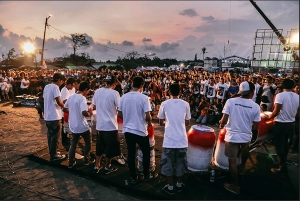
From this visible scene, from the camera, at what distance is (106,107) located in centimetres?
477

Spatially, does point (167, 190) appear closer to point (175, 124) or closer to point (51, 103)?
point (175, 124)

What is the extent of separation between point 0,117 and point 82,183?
850 cm

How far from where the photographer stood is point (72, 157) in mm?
5285

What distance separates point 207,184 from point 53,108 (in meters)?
3.84

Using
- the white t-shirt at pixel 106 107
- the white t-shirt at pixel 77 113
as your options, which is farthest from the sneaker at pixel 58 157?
the white t-shirt at pixel 106 107

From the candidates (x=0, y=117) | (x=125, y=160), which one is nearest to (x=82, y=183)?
(x=125, y=160)

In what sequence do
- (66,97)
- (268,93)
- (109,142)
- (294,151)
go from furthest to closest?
(268,93) → (294,151) → (66,97) → (109,142)

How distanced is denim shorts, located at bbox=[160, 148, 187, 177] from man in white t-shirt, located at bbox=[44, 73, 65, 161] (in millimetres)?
2810

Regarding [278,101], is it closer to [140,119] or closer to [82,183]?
[140,119]

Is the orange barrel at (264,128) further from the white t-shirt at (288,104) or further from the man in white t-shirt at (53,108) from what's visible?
the man in white t-shirt at (53,108)

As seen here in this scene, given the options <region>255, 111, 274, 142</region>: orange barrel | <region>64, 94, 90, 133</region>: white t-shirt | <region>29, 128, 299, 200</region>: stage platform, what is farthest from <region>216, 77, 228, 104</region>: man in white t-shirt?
<region>64, 94, 90, 133</region>: white t-shirt

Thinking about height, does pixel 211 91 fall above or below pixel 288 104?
below

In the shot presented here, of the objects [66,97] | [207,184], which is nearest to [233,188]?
[207,184]

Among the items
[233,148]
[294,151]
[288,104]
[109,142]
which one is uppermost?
[288,104]
